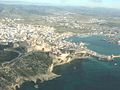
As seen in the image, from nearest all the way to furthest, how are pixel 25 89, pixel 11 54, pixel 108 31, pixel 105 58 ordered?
1. pixel 25 89
2. pixel 11 54
3. pixel 105 58
4. pixel 108 31

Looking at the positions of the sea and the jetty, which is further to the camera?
the jetty

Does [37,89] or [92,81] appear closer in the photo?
[37,89]

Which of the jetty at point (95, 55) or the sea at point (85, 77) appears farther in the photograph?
the jetty at point (95, 55)

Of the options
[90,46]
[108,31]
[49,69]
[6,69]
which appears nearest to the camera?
[6,69]

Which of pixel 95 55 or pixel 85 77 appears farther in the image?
pixel 95 55

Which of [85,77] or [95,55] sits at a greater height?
[85,77]

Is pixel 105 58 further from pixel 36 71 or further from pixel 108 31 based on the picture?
pixel 108 31

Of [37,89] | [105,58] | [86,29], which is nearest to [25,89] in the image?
[37,89]
